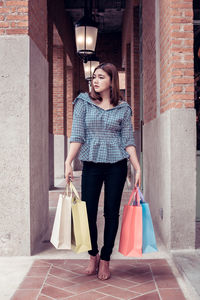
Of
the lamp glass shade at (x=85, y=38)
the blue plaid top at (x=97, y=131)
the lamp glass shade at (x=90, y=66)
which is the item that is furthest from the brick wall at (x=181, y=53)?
the lamp glass shade at (x=90, y=66)

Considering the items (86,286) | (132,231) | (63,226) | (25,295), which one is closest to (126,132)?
(132,231)

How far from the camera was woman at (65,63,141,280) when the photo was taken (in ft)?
10.2

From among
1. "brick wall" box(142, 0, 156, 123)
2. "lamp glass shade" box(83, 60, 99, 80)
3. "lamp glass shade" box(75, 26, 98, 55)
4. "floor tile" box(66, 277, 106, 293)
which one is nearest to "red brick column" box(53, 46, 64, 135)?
"lamp glass shade" box(83, 60, 99, 80)

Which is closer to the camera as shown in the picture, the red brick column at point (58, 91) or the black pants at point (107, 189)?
the black pants at point (107, 189)

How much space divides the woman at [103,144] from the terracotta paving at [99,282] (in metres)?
0.19

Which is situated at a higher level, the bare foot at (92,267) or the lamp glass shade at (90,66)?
the lamp glass shade at (90,66)

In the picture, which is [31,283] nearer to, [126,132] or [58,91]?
[126,132]

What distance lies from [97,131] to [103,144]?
0.12m

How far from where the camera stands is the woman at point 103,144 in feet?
10.2

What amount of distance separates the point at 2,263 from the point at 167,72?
261 centimetres

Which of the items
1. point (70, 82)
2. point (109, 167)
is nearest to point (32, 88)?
point (109, 167)

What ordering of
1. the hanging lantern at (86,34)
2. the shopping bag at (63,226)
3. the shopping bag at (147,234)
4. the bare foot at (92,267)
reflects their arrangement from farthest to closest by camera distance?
1. the hanging lantern at (86,34)
2. the bare foot at (92,267)
3. the shopping bag at (147,234)
4. the shopping bag at (63,226)

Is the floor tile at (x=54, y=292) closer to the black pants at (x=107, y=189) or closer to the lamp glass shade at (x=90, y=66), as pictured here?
the black pants at (x=107, y=189)

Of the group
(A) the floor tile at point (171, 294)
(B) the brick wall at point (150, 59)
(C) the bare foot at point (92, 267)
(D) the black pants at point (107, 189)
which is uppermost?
(B) the brick wall at point (150, 59)
